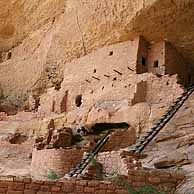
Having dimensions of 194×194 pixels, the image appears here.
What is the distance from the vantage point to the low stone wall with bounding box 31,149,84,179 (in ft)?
38.5

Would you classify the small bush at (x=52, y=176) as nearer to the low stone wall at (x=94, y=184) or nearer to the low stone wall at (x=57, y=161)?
Answer: the low stone wall at (x=57, y=161)

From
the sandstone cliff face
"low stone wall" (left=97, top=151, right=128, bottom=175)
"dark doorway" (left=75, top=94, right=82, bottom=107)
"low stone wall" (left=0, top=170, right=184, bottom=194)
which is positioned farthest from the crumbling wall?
"low stone wall" (left=0, top=170, right=184, bottom=194)

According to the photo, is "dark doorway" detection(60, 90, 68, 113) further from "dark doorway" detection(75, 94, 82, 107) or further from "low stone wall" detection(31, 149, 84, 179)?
"low stone wall" detection(31, 149, 84, 179)

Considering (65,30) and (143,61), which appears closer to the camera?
(143,61)

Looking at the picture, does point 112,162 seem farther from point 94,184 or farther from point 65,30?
point 65,30

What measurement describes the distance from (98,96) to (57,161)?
6441 mm

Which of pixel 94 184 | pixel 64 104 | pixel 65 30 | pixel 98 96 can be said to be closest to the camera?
pixel 94 184

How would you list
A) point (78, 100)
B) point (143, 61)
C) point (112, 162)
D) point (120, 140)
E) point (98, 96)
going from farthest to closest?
point (78, 100) < point (143, 61) < point (98, 96) < point (120, 140) < point (112, 162)

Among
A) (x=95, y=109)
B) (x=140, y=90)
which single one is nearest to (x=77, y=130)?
(x=95, y=109)

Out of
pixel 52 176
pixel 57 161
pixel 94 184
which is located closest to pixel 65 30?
pixel 57 161

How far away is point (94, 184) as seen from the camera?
21.3 feet

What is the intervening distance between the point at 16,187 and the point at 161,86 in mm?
10325

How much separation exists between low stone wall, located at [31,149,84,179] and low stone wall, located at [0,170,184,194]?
4693mm

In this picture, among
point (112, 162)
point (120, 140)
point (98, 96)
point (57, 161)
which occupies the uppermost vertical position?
point (98, 96)
